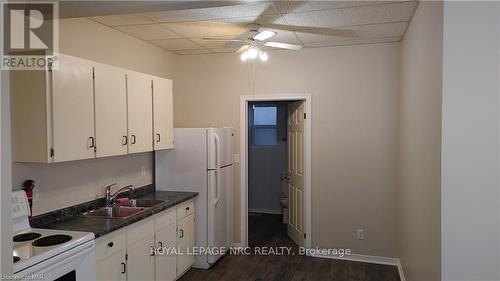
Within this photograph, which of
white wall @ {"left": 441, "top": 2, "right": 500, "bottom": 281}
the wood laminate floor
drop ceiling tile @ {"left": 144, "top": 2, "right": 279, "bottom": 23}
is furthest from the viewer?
the wood laminate floor

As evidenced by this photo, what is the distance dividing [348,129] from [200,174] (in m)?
1.84

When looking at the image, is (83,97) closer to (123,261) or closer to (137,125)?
(137,125)

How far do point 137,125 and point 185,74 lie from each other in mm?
1680

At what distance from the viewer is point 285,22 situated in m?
3.44

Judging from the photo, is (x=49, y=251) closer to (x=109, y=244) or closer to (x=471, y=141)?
(x=109, y=244)

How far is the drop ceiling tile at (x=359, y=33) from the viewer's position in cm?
359

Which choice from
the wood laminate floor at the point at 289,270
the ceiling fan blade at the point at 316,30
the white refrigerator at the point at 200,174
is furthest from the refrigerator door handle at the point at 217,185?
the ceiling fan blade at the point at 316,30

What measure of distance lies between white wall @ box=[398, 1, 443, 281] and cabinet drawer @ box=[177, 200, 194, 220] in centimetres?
224

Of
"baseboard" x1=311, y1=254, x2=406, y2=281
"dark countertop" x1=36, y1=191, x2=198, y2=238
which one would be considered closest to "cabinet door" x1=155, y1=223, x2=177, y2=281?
"dark countertop" x1=36, y1=191, x2=198, y2=238

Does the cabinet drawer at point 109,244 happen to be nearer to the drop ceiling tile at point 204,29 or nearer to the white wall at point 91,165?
the white wall at point 91,165

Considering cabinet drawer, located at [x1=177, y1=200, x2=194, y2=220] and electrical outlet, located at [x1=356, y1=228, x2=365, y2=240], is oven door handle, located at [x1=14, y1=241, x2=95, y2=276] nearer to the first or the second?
cabinet drawer, located at [x1=177, y1=200, x2=194, y2=220]

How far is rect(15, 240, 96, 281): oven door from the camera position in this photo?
1995 millimetres
